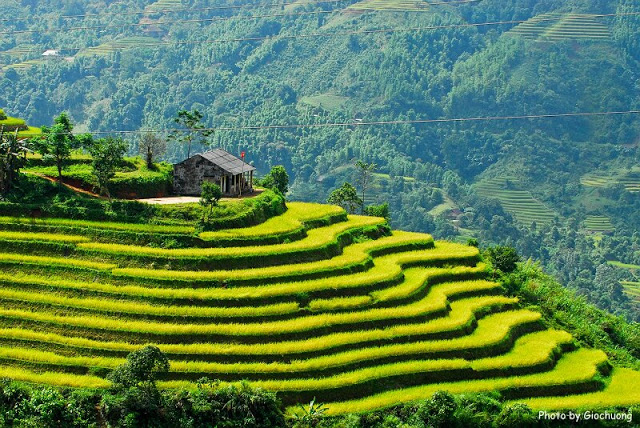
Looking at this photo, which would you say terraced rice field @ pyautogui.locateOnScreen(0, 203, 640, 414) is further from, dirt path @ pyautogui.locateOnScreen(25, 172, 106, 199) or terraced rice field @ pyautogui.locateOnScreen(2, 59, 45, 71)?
terraced rice field @ pyautogui.locateOnScreen(2, 59, 45, 71)

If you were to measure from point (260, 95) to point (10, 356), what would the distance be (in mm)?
111607

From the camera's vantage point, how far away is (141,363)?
27.5 metres

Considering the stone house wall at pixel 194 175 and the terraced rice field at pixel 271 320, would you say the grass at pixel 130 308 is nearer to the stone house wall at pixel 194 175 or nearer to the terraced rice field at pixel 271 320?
the terraced rice field at pixel 271 320

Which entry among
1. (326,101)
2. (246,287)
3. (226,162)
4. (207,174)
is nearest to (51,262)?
(246,287)

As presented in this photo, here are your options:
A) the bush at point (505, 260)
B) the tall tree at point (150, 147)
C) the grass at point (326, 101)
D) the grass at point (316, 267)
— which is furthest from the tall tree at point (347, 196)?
the grass at point (326, 101)

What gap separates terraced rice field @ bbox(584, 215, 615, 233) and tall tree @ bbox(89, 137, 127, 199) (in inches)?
3453

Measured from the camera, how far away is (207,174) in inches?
1603

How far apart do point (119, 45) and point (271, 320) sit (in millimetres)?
124612

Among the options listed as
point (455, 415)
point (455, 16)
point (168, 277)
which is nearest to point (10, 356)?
point (168, 277)

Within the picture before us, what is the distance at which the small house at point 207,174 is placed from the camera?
4069cm

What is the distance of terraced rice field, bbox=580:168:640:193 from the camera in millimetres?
124306

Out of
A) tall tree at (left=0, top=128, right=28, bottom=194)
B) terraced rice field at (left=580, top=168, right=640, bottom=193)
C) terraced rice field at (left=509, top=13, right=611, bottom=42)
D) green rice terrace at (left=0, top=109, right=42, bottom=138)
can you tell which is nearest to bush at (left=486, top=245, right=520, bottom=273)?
tall tree at (left=0, top=128, right=28, bottom=194)

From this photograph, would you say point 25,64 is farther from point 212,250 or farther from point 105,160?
point 212,250

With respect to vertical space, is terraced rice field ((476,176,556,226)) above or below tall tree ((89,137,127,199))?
below
